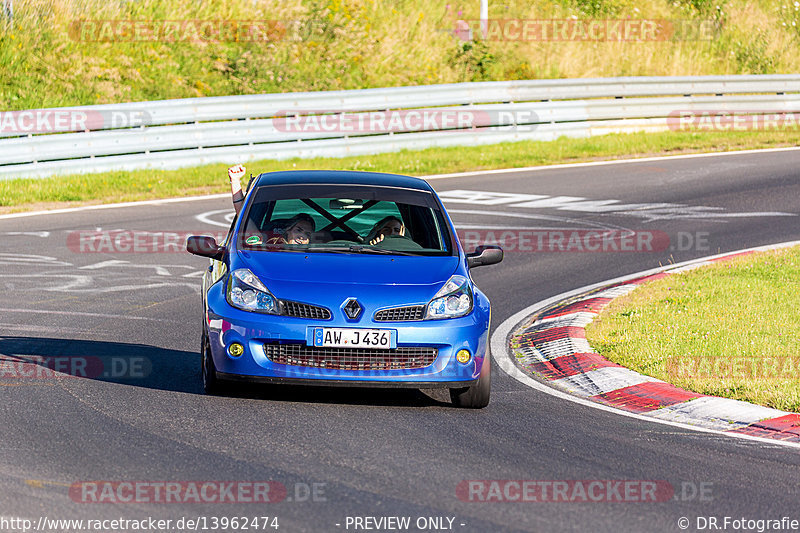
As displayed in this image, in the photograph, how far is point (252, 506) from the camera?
5.76 m

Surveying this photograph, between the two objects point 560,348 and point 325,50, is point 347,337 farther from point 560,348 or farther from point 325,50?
point 325,50

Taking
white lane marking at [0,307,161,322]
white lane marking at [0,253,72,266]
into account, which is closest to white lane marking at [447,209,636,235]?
white lane marking at [0,253,72,266]

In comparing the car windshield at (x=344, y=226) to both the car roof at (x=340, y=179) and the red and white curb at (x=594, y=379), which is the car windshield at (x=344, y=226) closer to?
the car roof at (x=340, y=179)

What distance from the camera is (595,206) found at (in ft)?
60.8

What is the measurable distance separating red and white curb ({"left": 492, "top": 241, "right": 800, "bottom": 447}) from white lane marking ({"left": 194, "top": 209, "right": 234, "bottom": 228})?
5721 millimetres

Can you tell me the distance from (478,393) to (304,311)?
1332 mm

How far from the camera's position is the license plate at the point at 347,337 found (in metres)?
7.58

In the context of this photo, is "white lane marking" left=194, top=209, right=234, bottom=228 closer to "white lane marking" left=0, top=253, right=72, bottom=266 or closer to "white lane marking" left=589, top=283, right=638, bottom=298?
"white lane marking" left=0, top=253, right=72, bottom=266

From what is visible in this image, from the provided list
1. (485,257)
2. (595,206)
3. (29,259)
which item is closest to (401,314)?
(485,257)

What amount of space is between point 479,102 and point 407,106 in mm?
1760

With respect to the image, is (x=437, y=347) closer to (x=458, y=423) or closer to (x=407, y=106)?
(x=458, y=423)

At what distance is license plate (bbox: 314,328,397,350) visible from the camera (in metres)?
7.58

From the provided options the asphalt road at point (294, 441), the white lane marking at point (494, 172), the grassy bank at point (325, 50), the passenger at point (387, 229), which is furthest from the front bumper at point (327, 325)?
the grassy bank at point (325, 50)

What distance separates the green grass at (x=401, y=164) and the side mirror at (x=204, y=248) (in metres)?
10.1
